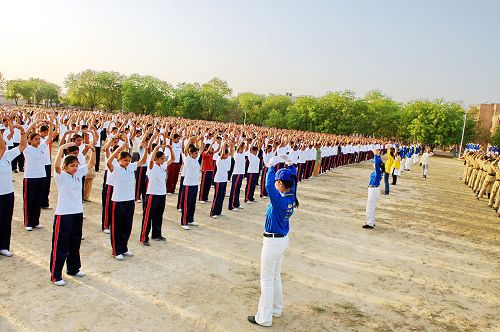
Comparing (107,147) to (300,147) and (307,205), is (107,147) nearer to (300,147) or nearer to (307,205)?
(307,205)

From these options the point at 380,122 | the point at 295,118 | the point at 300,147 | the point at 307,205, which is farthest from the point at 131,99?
the point at 307,205

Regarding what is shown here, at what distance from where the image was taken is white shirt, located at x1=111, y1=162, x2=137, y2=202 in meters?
6.11

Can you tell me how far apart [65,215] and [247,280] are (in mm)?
2800

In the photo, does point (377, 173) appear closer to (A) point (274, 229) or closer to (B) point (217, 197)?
(B) point (217, 197)

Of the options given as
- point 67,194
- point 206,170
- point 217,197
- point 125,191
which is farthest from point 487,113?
point 67,194

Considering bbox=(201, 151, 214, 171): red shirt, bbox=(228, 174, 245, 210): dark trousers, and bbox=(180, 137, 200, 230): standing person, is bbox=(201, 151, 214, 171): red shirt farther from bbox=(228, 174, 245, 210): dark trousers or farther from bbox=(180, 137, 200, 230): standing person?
bbox=(180, 137, 200, 230): standing person

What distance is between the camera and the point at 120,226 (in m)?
6.12

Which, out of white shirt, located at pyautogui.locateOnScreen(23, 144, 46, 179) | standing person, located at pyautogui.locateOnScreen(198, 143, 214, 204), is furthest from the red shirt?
white shirt, located at pyautogui.locateOnScreen(23, 144, 46, 179)

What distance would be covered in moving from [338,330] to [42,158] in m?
6.09

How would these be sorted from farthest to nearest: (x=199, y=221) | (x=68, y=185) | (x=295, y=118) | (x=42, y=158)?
(x=295, y=118)
(x=199, y=221)
(x=42, y=158)
(x=68, y=185)

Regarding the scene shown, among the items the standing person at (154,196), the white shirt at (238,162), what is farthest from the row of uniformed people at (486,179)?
the standing person at (154,196)

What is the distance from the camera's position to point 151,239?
718 centimetres

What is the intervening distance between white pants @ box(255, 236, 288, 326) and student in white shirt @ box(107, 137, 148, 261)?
9.04ft

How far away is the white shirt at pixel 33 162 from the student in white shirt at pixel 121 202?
6.27ft
